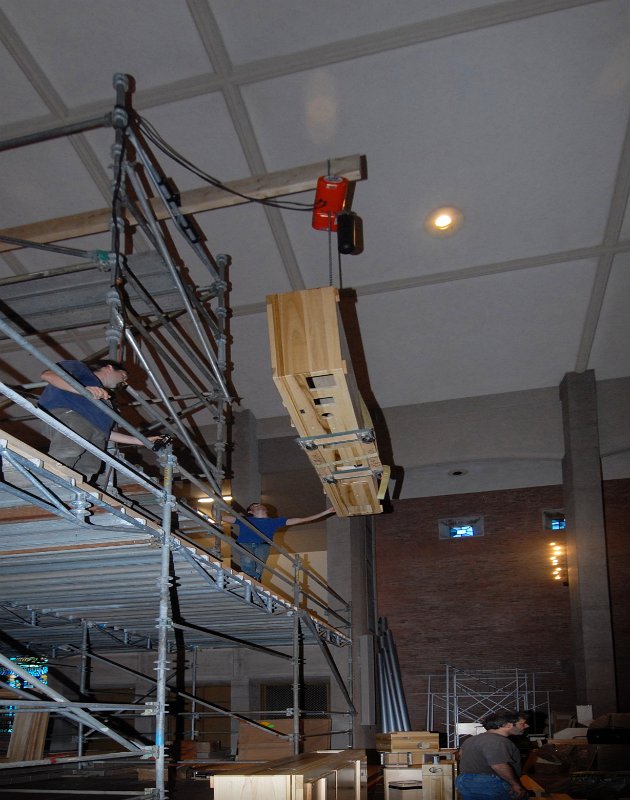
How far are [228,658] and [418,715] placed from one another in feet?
23.0

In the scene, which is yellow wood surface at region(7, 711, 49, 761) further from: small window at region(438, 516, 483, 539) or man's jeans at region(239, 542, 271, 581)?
small window at region(438, 516, 483, 539)

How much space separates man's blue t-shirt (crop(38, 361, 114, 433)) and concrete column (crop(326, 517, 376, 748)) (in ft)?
31.2

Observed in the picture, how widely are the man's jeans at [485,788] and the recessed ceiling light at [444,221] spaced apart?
770cm

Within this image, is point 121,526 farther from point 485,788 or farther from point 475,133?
point 475,133

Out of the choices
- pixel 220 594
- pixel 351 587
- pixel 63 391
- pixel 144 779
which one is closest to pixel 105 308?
pixel 63 391

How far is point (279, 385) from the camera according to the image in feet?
23.3

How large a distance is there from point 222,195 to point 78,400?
4592 millimetres

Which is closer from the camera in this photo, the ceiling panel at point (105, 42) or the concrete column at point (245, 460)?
the ceiling panel at point (105, 42)

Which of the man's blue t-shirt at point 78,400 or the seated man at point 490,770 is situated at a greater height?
the man's blue t-shirt at point 78,400

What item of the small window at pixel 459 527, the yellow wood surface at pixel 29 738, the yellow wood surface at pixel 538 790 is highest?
the small window at pixel 459 527

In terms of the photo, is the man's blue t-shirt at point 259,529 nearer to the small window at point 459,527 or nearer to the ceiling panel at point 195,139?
the ceiling panel at point 195,139

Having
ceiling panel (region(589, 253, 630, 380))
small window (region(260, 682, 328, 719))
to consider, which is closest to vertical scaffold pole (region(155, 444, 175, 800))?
ceiling panel (region(589, 253, 630, 380))

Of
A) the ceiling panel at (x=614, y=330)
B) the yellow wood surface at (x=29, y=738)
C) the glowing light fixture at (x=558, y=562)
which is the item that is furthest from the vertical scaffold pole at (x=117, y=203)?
the glowing light fixture at (x=558, y=562)

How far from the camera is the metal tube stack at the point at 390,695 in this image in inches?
735
